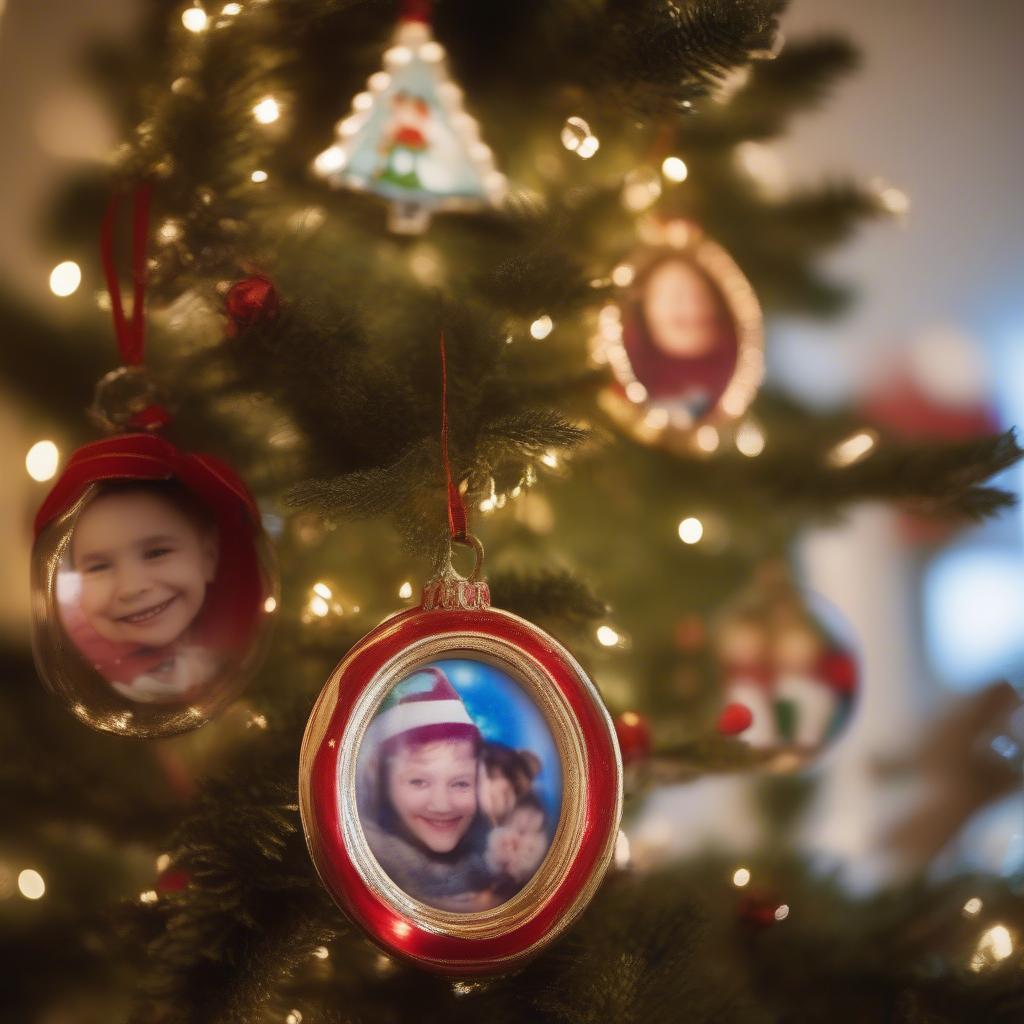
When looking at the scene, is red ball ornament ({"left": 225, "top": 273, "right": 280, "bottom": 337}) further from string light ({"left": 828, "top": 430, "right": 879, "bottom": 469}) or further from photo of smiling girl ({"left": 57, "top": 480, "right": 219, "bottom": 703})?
string light ({"left": 828, "top": 430, "right": 879, "bottom": 469})

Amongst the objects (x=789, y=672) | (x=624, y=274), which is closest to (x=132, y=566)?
(x=624, y=274)

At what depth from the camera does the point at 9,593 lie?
46.3 inches

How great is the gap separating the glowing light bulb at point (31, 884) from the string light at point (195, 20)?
0.71m

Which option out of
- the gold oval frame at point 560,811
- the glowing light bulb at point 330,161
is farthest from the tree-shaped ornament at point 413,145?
the gold oval frame at point 560,811

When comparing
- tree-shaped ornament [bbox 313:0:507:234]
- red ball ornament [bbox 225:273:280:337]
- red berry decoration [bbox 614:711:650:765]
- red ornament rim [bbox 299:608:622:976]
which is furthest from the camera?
tree-shaped ornament [bbox 313:0:507:234]

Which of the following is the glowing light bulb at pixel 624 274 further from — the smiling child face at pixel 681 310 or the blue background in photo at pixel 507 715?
the blue background in photo at pixel 507 715

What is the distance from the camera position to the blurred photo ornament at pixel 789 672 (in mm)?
904

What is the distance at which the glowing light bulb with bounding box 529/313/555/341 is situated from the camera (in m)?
0.62

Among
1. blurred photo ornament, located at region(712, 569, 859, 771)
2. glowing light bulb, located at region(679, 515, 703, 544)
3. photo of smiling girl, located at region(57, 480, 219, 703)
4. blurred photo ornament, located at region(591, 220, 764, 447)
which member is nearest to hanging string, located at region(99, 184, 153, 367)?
photo of smiling girl, located at region(57, 480, 219, 703)

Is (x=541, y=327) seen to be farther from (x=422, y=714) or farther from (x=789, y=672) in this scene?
(x=789, y=672)

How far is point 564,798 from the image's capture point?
48cm

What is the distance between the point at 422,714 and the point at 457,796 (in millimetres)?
44

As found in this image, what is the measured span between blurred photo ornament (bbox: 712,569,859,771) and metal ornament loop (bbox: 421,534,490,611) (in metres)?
0.46

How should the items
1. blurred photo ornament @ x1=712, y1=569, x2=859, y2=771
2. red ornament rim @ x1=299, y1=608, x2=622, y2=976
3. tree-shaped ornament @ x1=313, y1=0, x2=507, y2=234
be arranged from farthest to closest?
1. blurred photo ornament @ x1=712, y1=569, x2=859, y2=771
2. tree-shaped ornament @ x1=313, y1=0, x2=507, y2=234
3. red ornament rim @ x1=299, y1=608, x2=622, y2=976
